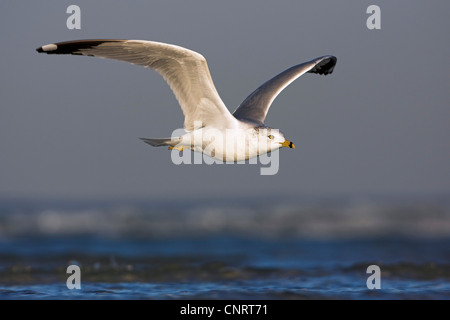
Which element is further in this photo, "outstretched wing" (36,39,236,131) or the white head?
the white head

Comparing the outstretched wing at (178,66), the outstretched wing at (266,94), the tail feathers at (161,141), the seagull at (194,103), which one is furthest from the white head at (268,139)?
the tail feathers at (161,141)

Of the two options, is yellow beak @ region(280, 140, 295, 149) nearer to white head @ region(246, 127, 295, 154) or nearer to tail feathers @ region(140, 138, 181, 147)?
white head @ region(246, 127, 295, 154)

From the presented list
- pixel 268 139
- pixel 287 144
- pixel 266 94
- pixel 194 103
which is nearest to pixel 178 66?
pixel 194 103

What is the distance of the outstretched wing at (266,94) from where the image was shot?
8.24 meters

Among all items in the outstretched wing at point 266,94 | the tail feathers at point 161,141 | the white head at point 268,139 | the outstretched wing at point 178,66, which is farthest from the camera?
the outstretched wing at point 266,94

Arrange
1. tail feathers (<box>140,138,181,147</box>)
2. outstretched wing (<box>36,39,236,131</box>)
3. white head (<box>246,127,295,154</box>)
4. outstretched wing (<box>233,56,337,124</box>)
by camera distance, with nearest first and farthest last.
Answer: outstretched wing (<box>36,39,236,131</box>) → white head (<box>246,127,295,154</box>) → tail feathers (<box>140,138,181,147</box>) → outstretched wing (<box>233,56,337,124</box>)

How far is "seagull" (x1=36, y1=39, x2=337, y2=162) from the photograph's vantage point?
6641mm

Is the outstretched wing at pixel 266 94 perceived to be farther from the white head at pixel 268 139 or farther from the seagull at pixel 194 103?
the white head at pixel 268 139

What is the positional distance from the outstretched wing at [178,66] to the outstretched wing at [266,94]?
0.79m

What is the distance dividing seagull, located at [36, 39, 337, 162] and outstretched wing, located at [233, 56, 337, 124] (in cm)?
40

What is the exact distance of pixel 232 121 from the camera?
7234 mm

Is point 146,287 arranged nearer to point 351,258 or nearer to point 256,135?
point 256,135

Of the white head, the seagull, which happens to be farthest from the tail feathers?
the white head
